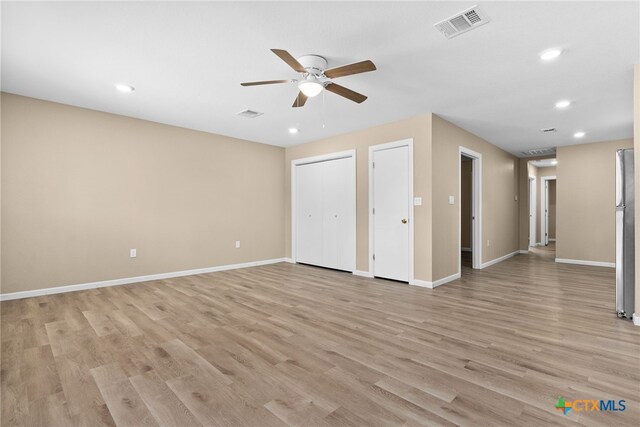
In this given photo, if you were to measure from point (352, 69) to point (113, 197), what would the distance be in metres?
3.97

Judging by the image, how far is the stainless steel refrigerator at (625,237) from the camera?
303 centimetres

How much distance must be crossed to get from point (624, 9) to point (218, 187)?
5.43 meters

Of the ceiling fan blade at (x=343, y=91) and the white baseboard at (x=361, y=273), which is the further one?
the white baseboard at (x=361, y=273)

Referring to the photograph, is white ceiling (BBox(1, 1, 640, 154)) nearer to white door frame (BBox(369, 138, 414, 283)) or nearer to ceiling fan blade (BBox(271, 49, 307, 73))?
ceiling fan blade (BBox(271, 49, 307, 73))

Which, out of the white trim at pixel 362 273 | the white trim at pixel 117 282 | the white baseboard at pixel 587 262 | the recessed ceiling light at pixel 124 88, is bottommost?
the white baseboard at pixel 587 262

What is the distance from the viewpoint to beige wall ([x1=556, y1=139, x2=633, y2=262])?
612 centimetres

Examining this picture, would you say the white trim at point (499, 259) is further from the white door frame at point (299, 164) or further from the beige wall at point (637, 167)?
the beige wall at point (637, 167)

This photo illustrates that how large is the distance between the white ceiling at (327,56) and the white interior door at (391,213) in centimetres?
68

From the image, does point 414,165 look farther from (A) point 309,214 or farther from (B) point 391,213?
(A) point 309,214

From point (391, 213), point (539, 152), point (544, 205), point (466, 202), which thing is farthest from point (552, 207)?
point (391, 213)

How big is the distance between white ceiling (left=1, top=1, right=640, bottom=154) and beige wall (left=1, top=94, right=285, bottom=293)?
441mm

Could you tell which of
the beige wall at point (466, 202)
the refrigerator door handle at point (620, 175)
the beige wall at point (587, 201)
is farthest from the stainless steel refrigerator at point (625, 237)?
the beige wall at point (466, 202)

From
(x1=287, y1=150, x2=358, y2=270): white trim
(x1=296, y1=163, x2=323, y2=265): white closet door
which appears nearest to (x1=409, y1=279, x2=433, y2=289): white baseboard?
→ (x1=287, y1=150, x2=358, y2=270): white trim

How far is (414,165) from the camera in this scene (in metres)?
4.53
